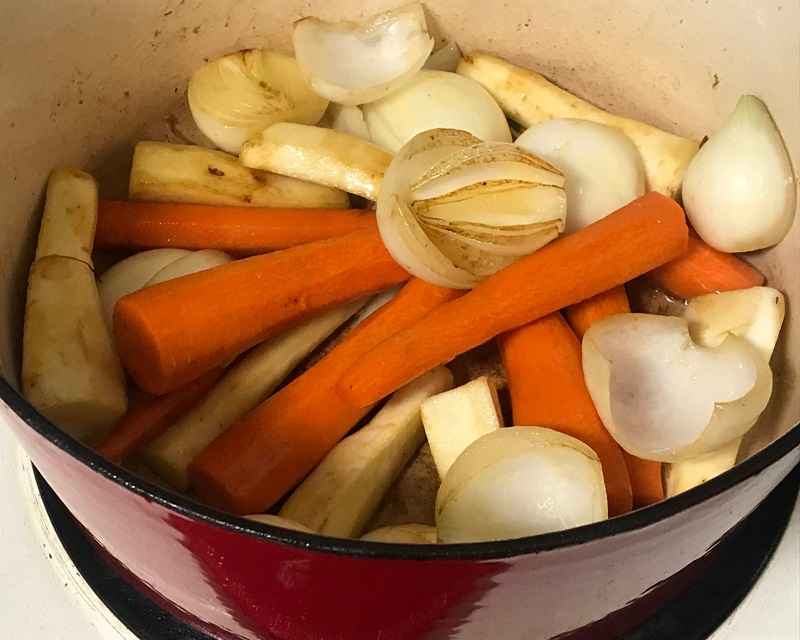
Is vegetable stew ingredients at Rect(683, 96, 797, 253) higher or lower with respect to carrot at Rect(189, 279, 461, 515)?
higher

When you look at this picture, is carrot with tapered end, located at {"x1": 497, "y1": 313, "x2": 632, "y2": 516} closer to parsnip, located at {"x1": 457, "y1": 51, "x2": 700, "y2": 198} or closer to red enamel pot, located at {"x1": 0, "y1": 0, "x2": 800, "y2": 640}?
red enamel pot, located at {"x1": 0, "y1": 0, "x2": 800, "y2": 640}

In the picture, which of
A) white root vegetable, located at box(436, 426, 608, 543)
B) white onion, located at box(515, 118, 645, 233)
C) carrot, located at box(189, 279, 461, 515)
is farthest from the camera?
white onion, located at box(515, 118, 645, 233)

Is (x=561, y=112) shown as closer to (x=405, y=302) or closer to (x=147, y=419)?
(x=405, y=302)

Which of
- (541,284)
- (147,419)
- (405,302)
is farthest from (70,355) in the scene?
(541,284)

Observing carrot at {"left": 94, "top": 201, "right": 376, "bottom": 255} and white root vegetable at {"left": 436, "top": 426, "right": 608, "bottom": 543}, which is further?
carrot at {"left": 94, "top": 201, "right": 376, "bottom": 255}

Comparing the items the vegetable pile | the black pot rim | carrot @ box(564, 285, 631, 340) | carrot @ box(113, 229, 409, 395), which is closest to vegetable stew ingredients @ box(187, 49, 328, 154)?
the vegetable pile

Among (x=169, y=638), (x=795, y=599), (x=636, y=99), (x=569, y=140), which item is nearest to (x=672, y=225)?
(x=569, y=140)
